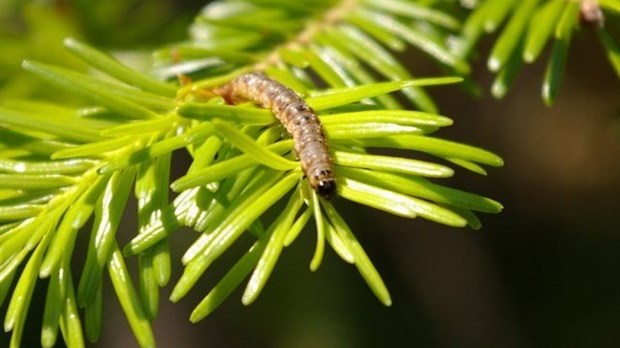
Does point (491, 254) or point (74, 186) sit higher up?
point (491, 254)

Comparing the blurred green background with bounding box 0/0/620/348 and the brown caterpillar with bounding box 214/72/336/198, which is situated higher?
the blurred green background with bounding box 0/0/620/348

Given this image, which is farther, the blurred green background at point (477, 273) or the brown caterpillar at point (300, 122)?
the blurred green background at point (477, 273)

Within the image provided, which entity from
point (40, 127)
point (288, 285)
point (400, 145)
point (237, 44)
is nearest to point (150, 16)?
point (237, 44)

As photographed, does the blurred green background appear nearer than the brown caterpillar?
No

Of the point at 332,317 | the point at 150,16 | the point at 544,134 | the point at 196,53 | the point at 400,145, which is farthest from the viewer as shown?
the point at 332,317

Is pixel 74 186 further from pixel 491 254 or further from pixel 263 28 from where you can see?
pixel 491 254

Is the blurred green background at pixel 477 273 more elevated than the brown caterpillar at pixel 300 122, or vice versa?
the blurred green background at pixel 477 273
